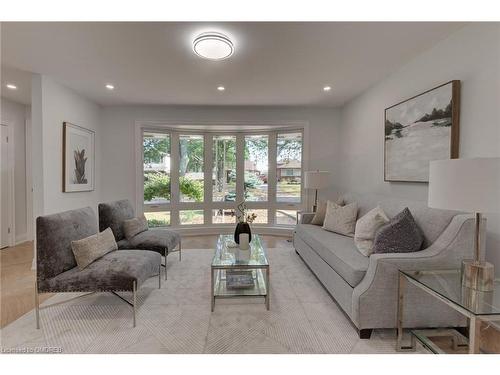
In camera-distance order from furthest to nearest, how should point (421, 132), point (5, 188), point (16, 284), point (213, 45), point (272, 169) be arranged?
point (272, 169)
point (5, 188)
point (16, 284)
point (421, 132)
point (213, 45)

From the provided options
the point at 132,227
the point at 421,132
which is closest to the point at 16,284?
the point at 132,227

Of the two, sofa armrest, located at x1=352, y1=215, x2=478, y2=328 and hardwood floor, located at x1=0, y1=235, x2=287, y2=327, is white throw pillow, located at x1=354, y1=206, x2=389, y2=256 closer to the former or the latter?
sofa armrest, located at x1=352, y1=215, x2=478, y2=328

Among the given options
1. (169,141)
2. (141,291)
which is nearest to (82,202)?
(169,141)

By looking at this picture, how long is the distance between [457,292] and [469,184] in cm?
64

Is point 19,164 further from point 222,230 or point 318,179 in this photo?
point 318,179

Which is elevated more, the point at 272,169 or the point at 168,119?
the point at 168,119

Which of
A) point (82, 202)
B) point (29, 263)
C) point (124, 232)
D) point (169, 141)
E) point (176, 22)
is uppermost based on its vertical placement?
point (176, 22)

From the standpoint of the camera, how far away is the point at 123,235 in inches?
117

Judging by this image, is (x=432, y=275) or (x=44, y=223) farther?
(x=44, y=223)

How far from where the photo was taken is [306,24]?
2012mm

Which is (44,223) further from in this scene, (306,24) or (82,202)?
(306,24)

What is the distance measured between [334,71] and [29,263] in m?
4.73

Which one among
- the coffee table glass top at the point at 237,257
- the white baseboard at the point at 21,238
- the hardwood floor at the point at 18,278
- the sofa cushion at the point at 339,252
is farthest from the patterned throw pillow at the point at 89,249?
the white baseboard at the point at 21,238
